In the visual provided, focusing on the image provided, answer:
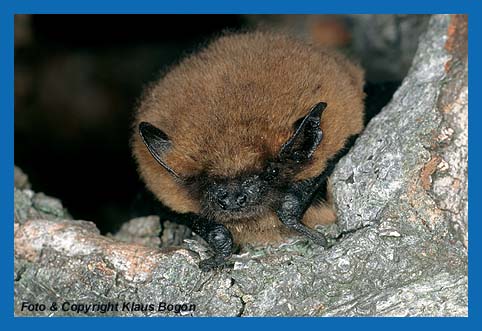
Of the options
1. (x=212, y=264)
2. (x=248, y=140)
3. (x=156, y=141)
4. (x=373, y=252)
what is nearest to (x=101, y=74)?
(x=156, y=141)

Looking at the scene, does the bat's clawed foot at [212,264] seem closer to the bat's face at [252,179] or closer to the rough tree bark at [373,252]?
the rough tree bark at [373,252]

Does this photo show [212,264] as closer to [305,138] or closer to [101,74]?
[305,138]

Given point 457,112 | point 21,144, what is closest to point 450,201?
point 457,112

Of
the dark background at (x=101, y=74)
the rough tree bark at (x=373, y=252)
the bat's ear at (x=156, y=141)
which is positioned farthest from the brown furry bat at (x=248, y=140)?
the dark background at (x=101, y=74)

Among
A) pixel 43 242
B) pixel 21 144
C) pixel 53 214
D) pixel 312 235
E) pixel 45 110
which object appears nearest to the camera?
pixel 312 235

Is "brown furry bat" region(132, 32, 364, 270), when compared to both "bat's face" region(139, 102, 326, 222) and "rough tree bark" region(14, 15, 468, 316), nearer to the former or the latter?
"bat's face" region(139, 102, 326, 222)

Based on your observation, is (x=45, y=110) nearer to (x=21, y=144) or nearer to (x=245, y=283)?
(x=21, y=144)
